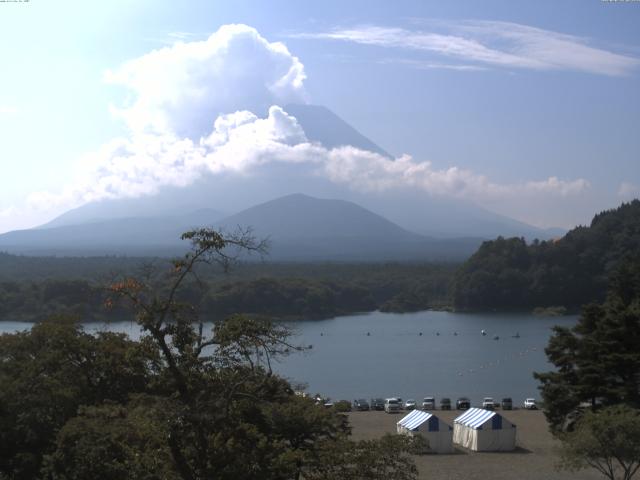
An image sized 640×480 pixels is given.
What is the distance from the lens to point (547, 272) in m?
39.7

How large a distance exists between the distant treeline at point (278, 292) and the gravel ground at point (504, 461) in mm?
13820

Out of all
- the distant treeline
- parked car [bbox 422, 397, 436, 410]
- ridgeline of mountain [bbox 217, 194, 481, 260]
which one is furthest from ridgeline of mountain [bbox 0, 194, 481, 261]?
parked car [bbox 422, 397, 436, 410]

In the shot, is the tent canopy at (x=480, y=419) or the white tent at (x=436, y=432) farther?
the tent canopy at (x=480, y=419)

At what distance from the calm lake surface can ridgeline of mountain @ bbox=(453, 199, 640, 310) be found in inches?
90.9

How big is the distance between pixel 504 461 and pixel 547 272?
99.2ft

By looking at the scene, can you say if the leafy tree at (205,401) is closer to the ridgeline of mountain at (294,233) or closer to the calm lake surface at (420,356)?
the calm lake surface at (420,356)

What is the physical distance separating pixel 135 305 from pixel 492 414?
8.32 m

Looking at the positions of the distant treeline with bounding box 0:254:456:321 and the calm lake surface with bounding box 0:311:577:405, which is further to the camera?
the distant treeline with bounding box 0:254:456:321

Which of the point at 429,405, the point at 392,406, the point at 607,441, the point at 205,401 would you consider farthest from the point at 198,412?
the point at 429,405

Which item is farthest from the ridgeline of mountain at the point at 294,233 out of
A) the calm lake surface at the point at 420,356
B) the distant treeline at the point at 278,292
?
the calm lake surface at the point at 420,356

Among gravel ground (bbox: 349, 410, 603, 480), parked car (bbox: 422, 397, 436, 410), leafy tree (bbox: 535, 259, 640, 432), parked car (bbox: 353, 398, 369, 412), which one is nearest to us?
gravel ground (bbox: 349, 410, 603, 480)

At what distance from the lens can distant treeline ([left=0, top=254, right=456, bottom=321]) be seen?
107 ft

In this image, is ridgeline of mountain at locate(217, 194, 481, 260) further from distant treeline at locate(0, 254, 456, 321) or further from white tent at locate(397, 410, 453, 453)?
white tent at locate(397, 410, 453, 453)

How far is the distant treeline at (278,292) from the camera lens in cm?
3256
